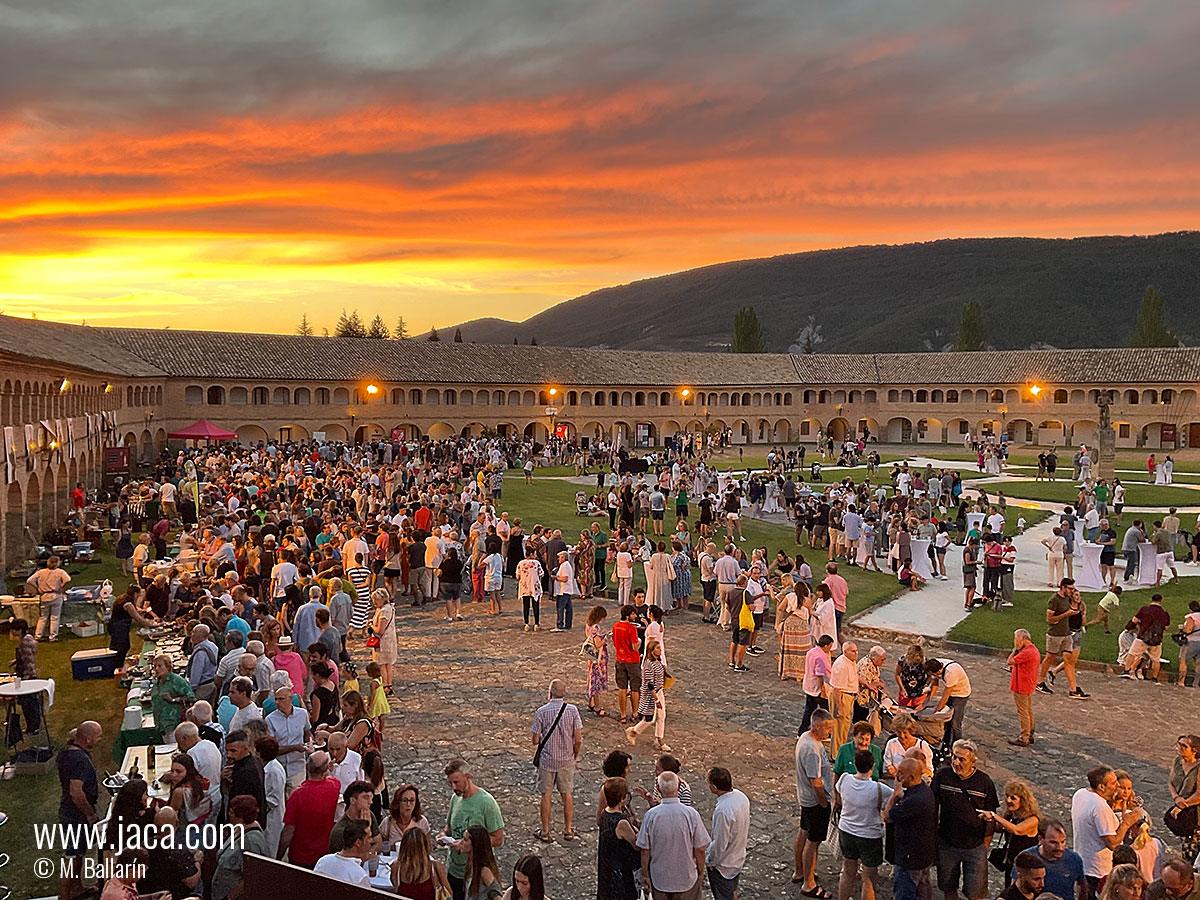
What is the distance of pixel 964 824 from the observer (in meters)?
6.52

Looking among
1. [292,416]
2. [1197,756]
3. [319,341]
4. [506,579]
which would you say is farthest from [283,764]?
[319,341]

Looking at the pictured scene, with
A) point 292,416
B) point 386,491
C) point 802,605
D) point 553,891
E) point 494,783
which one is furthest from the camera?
point 292,416

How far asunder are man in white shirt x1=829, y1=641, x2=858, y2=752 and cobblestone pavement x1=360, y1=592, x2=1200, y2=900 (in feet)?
2.47

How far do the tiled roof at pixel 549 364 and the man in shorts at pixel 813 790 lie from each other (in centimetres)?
3878

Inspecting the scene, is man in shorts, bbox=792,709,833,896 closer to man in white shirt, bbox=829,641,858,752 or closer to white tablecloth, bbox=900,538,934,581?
man in white shirt, bbox=829,641,858,752

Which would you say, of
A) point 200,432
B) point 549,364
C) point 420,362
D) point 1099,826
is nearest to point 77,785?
point 1099,826

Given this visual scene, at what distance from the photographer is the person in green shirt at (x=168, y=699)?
8.76m

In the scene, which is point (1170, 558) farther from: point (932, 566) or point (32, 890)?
point (32, 890)

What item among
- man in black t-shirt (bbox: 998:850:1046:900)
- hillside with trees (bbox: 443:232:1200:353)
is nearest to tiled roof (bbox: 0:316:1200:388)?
man in black t-shirt (bbox: 998:850:1046:900)

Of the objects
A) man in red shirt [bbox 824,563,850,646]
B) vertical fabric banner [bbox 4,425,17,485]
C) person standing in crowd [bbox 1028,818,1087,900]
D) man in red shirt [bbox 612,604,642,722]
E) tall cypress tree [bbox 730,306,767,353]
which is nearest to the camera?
person standing in crowd [bbox 1028,818,1087,900]

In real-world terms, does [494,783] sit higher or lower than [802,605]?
lower

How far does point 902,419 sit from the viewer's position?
232 ft

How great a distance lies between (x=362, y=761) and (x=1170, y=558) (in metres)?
19.2

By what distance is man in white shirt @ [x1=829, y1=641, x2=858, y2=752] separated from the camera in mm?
9469
